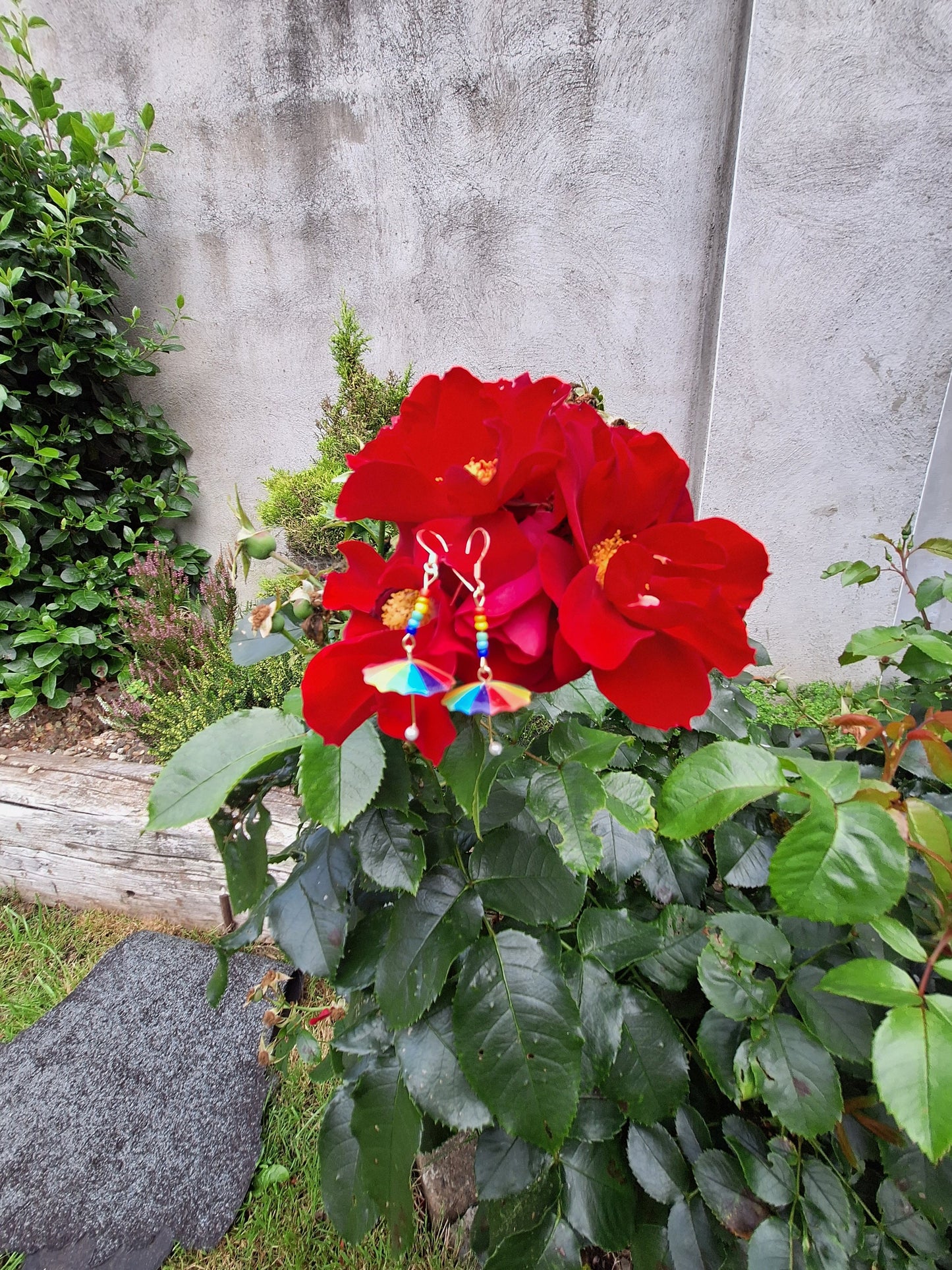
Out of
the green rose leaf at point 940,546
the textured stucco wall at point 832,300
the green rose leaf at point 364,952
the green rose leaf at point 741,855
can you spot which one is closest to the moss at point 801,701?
the textured stucco wall at point 832,300

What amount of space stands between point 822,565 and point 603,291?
155 cm

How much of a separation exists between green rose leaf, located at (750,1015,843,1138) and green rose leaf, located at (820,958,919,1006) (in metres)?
0.14

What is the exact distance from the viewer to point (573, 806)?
0.51 m

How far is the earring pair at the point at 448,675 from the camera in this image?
0.38m

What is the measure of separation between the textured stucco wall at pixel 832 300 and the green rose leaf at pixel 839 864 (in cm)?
247

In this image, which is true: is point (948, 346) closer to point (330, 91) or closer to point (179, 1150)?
point (330, 91)

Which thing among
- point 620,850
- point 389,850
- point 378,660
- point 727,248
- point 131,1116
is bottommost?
point 131,1116

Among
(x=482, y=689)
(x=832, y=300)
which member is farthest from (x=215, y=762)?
(x=832, y=300)

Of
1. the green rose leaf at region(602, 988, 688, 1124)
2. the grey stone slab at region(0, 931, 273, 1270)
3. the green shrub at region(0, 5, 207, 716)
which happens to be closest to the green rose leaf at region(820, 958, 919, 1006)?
the green rose leaf at region(602, 988, 688, 1124)

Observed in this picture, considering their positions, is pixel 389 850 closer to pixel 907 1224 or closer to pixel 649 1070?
pixel 649 1070

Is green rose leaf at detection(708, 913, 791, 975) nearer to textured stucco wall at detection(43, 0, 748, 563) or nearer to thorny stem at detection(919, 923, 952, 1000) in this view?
thorny stem at detection(919, 923, 952, 1000)

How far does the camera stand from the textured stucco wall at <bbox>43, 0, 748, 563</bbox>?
2.48 m

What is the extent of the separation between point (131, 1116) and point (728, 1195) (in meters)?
1.54

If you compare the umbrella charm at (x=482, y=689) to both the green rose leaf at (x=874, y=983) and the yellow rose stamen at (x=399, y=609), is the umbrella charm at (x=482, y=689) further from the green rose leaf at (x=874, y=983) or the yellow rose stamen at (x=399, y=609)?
the green rose leaf at (x=874, y=983)
